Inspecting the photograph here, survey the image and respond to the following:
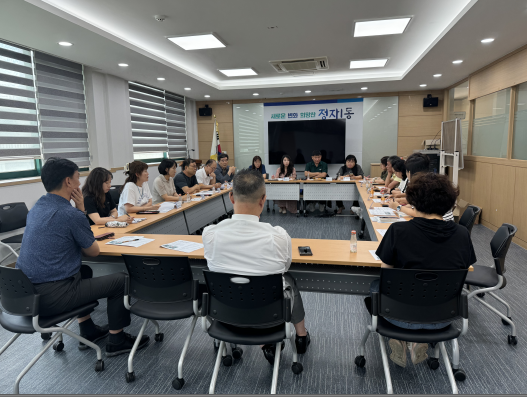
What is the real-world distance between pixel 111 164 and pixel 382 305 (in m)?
5.80

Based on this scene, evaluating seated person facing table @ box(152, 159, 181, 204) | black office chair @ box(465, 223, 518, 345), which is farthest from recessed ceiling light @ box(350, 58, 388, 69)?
black office chair @ box(465, 223, 518, 345)

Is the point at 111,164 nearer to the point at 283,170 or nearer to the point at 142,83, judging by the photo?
the point at 142,83

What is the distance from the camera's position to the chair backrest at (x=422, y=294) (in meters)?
Result: 1.69

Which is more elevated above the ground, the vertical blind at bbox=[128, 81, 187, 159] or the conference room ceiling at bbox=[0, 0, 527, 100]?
the conference room ceiling at bbox=[0, 0, 527, 100]

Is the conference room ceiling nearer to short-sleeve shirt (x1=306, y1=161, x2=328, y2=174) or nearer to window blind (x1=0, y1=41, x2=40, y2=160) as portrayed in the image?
window blind (x1=0, y1=41, x2=40, y2=160)

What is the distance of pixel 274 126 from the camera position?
945 centimetres

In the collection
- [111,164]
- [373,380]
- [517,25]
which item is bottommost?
[373,380]

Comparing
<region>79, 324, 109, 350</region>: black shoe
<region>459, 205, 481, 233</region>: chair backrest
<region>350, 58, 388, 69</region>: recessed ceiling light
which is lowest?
<region>79, 324, 109, 350</region>: black shoe

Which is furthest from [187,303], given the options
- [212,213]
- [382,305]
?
[212,213]

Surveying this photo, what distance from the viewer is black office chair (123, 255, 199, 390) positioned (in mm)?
1974

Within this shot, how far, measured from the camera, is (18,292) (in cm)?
188

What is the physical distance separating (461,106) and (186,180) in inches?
242

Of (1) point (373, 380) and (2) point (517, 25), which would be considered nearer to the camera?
(1) point (373, 380)

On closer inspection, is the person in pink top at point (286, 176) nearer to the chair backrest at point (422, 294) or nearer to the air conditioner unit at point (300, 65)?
the air conditioner unit at point (300, 65)
